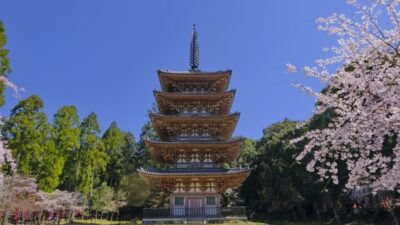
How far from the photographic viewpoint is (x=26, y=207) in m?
23.2

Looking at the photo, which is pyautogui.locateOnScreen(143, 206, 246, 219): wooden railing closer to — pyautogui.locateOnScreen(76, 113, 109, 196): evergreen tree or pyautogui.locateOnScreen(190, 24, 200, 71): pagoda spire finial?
pyautogui.locateOnScreen(190, 24, 200, 71): pagoda spire finial

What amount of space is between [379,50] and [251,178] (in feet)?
119

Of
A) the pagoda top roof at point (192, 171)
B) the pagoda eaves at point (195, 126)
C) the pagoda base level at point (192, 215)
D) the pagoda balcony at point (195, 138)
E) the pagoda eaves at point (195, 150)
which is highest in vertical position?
the pagoda eaves at point (195, 126)

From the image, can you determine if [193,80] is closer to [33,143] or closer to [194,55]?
[194,55]

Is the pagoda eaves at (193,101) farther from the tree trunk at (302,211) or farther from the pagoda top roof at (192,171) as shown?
the tree trunk at (302,211)

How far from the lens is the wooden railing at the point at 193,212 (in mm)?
21531

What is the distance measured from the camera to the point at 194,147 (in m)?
22.6

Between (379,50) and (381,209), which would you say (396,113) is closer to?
(379,50)

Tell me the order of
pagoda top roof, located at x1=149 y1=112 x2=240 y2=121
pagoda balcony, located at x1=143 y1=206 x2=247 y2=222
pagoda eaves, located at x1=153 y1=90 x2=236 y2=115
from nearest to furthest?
pagoda balcony, located at x1=143 y1=206 x2=247 y2=222
pagoda top roof, located at x1=149 y1=112 x2=240 y2=121
pagoda eaves, located at x1=153 y1=90 x2=236 y2=115

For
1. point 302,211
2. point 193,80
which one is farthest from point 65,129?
point 302,211

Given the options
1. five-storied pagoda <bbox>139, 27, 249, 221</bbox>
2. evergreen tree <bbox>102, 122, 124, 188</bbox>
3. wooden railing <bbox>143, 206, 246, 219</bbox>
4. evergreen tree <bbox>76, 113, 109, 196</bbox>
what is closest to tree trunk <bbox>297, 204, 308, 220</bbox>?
five-storied pagoda <bbox>139, 27, 249, 221</bbox>

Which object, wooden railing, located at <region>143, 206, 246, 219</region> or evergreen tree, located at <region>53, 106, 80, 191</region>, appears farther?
evergreen tree, located at <region>53, 106, 80, 191</region>

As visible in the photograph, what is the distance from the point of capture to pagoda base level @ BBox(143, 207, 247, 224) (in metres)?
21.2

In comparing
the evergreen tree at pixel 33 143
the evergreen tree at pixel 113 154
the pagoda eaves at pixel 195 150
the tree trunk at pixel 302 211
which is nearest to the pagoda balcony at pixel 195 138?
the pagoda eaves at pixel 195 150
